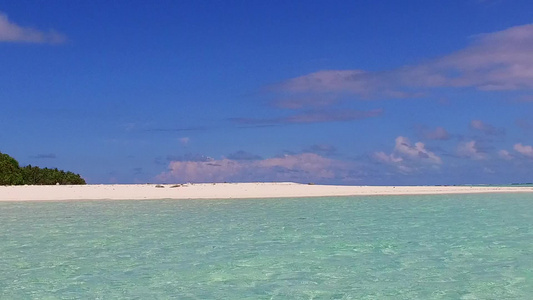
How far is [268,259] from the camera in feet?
47.1

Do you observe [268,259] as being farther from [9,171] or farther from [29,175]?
[29,175]

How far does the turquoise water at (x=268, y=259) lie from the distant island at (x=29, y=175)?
43.4 meters

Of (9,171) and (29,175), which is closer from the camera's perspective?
(9,171)

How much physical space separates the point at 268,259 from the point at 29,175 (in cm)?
6180

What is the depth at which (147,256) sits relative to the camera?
15.0m

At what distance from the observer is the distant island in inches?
2525

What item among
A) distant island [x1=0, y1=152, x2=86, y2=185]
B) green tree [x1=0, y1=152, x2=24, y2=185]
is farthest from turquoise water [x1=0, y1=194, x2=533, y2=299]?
distant island [x1=0, y1=152, x2=86, y2=185]

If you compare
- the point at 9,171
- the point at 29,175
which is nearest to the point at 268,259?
the point at 9,171

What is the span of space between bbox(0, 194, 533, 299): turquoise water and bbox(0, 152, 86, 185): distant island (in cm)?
4344

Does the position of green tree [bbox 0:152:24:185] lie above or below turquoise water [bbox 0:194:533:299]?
above

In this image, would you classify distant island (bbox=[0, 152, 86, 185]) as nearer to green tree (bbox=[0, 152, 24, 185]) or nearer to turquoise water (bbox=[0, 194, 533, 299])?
green tree (bbox=[0, 152, 24, 185])

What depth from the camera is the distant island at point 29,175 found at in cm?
6412

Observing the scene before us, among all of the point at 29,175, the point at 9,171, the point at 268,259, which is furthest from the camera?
the point at 29,175

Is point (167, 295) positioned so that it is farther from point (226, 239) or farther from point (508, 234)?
point (508, 234)
